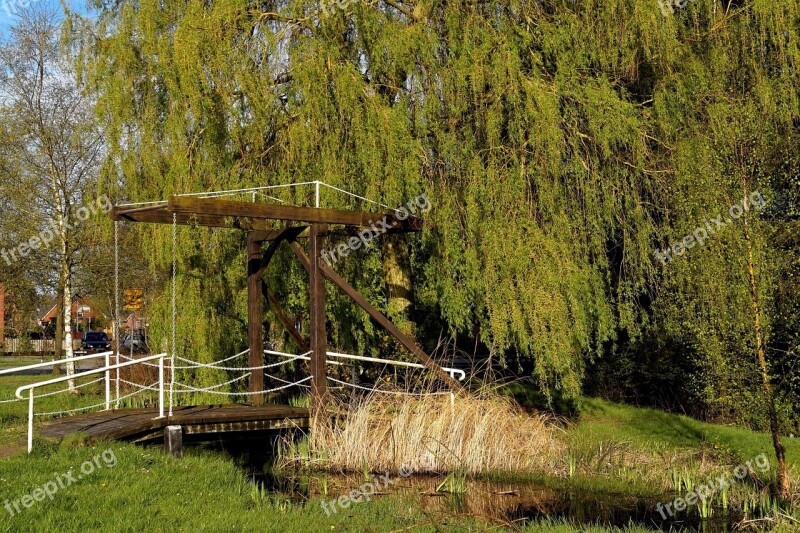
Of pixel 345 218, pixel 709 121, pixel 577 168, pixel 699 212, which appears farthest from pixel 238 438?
pixel 709 121

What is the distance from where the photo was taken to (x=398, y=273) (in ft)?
46.3

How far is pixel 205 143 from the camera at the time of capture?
43.4ft

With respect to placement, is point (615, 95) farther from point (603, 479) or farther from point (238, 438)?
point (238, 438)

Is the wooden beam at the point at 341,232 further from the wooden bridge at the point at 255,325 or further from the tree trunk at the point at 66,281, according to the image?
the tree trunk at the point at 66,281

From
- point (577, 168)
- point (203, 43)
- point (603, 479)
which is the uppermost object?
point (203, 43)

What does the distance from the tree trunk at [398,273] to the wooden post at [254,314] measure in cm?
223

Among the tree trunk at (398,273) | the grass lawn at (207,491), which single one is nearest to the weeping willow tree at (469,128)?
the tree trunk at (398,273)

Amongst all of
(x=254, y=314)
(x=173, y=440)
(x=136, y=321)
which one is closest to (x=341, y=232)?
(x=254, y=314)

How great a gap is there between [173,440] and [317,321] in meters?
2.60

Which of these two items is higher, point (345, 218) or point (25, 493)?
point (345, 218)

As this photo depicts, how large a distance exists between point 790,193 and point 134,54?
10325 mm

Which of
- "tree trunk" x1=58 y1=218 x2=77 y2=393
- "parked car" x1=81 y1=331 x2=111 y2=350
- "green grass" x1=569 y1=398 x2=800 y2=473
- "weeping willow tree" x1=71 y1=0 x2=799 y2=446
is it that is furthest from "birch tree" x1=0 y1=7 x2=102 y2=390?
"parked car" x1=81 y1=331 x2=111 y2=350

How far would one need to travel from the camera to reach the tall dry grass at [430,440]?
1096 centimetres

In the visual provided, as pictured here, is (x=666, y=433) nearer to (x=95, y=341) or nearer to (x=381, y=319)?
(x=381, y=319)
